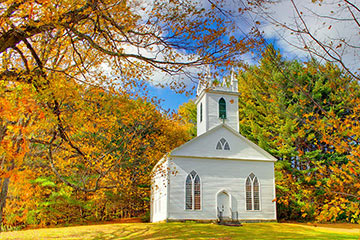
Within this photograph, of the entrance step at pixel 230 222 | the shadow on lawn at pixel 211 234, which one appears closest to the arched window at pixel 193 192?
the entrance step at pixel 230 222

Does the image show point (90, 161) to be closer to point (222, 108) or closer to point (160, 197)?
point (160, 197)

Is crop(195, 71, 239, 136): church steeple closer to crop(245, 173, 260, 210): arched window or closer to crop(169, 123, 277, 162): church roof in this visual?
crop(169, 123, 277, 162): church roof

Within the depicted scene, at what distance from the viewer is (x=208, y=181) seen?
790 inches

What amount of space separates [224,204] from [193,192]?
7.78 feet

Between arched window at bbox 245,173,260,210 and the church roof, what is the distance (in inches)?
57.2

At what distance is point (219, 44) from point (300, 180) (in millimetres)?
21173

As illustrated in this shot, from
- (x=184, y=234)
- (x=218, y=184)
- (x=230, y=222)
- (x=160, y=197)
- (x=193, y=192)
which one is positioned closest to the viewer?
(x=184, y=234)

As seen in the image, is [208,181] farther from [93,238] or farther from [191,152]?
[93,238]

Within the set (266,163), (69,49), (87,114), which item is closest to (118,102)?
(87,114)

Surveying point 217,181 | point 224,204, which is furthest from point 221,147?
point 224,204

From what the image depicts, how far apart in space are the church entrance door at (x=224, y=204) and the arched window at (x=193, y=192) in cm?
143

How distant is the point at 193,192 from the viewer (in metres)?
19.6

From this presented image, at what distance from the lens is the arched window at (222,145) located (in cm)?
2092

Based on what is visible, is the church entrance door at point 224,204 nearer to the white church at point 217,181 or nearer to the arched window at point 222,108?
the white church at point 217,181
